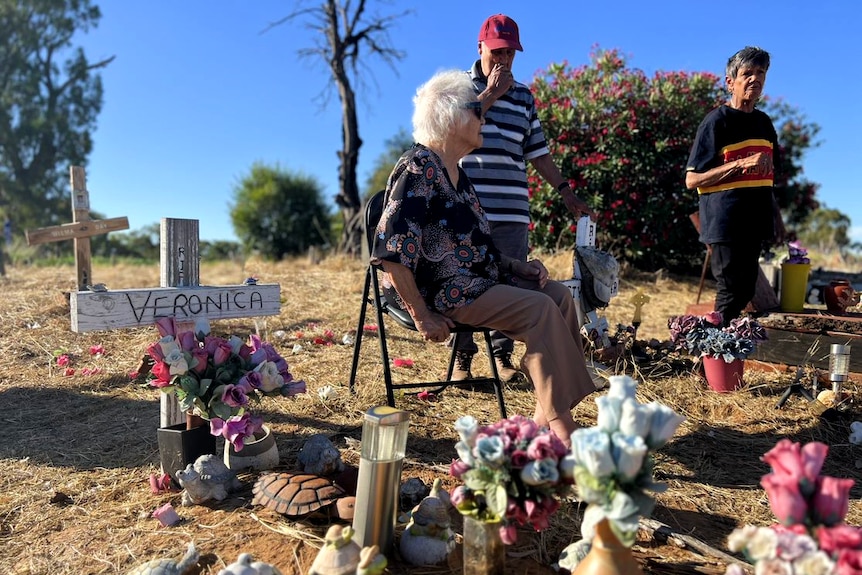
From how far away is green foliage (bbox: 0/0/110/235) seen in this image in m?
25.6

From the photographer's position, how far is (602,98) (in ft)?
25.7

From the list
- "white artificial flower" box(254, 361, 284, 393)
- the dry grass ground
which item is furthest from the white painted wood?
the dry grass ground

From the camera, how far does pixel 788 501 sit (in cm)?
117

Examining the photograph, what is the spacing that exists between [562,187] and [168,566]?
2788 millimetres

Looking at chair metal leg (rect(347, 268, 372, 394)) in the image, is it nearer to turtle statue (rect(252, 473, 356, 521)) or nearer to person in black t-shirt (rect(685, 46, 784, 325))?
turtle statue (rect(252, 473, 356, 521))

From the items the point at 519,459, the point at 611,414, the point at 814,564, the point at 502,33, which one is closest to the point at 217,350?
the point at 519,459

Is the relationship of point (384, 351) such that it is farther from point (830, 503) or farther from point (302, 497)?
point (830, 503)

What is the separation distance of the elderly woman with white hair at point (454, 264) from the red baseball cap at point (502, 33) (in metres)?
0.80

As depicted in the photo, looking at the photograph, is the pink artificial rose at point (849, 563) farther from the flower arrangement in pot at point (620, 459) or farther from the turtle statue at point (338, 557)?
the turtle statue at point (338, 557)

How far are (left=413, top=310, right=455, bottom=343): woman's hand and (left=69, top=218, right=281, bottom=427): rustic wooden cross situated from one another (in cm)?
80

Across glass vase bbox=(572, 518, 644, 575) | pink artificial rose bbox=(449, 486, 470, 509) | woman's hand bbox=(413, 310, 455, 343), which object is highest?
woman's hand bbox=(413, 310, 455, 343)

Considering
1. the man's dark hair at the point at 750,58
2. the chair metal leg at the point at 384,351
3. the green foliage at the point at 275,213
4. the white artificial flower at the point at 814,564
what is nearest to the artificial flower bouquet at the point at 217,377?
the chair metal leg at the point at 384,351

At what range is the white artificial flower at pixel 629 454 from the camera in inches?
49.6

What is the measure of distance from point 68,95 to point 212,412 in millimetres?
30275
